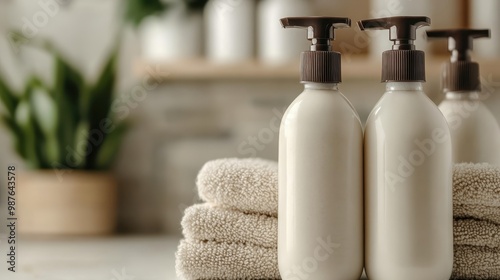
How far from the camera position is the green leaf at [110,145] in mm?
1249

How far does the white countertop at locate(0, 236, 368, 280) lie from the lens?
0.79m

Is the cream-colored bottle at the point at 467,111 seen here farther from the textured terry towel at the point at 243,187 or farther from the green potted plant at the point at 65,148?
the green potted plant at the point at 65,148

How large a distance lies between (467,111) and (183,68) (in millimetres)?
589

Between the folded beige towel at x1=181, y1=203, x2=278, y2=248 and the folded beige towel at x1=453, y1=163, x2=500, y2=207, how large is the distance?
0.17 metres

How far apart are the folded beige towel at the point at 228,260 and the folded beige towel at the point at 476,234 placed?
0.55 feet

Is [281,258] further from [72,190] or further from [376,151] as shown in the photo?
[72,190]

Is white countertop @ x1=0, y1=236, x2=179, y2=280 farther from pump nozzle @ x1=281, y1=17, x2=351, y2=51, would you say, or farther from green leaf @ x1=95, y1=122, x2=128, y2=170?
pump nozzle @ x1=281, y1=17, x2=351, y2=51

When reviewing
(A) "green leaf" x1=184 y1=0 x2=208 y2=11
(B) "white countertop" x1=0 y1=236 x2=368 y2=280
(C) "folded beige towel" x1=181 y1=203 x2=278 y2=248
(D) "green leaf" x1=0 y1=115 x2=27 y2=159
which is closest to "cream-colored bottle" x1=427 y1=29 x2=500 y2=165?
(C) "folded beige towel" x1=181 y1=203 x2=278 y2=248

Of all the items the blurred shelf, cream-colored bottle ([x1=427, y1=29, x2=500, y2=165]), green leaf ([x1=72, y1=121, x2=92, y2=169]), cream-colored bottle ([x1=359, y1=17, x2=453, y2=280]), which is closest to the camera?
cream-colored bottle ([x1=359, y1=17, x2=453, y2=280])

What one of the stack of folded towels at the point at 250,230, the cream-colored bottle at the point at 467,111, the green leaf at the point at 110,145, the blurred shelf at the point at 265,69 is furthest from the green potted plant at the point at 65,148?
the cream-colored bottle at the point at 467,111

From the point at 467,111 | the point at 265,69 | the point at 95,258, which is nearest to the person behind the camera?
the point at 467,111

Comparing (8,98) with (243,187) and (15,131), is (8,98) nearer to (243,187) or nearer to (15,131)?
(15,131)

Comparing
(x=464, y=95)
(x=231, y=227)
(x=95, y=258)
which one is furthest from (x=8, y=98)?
(x=464, y=95)

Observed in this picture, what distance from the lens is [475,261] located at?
627 millimetres
